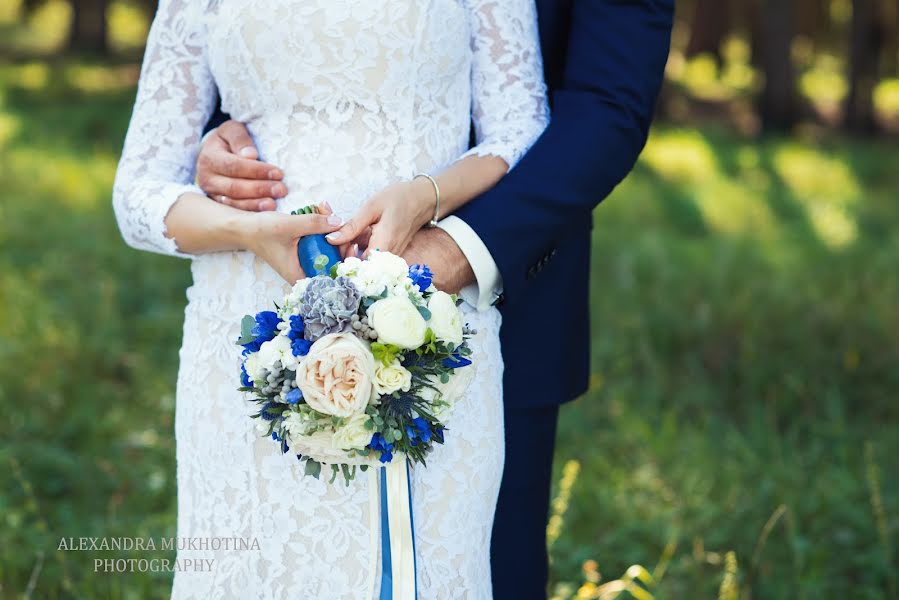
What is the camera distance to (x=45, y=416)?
4609 mm

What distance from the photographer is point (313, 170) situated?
2018 mm

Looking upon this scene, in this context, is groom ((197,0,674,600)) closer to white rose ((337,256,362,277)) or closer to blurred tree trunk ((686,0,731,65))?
white rose ((337,256,362,277))

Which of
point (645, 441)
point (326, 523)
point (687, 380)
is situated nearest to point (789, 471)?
point (645, 441)

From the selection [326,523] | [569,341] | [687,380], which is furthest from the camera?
[687,380]

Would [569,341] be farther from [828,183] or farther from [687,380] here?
[828,183]

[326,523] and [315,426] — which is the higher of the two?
[315,426]

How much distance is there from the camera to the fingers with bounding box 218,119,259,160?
202 cm

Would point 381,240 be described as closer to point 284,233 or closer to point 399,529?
point 284,233

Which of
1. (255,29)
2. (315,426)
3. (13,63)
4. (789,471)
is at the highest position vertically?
(13,63)

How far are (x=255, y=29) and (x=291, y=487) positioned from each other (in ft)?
2.81

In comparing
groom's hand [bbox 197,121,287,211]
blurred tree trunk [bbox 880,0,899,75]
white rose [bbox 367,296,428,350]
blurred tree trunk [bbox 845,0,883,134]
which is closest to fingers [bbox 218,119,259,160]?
groom's hand [bbox 197,121,287,211]

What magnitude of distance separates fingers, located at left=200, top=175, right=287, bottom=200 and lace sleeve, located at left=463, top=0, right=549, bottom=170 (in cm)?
38

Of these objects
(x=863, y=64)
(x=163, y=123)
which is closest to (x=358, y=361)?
(x=163, y=123)

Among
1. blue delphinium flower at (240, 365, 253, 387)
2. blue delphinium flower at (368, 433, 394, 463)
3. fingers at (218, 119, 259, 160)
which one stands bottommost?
blue delphinium flower at (368, 433, 394, 463)
